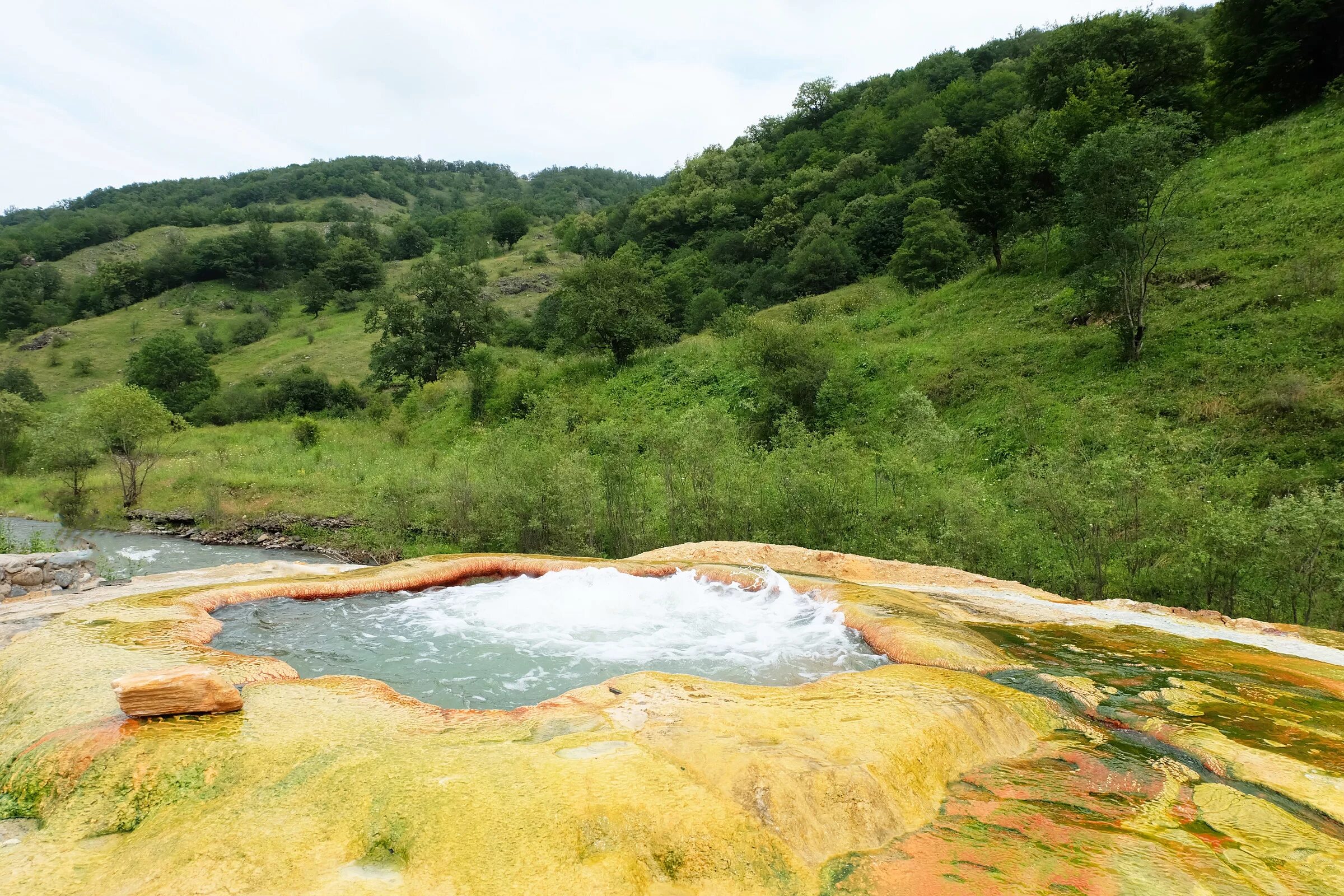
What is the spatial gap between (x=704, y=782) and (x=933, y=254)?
1262 inches

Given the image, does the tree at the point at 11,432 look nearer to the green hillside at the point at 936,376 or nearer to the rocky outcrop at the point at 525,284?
the green hillside at the point at 936,376

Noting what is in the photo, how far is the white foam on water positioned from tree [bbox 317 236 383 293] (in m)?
72.1

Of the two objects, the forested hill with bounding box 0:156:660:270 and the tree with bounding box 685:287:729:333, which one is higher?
the forested hill with bounding box 0:156:660:270

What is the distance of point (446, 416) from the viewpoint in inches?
1371

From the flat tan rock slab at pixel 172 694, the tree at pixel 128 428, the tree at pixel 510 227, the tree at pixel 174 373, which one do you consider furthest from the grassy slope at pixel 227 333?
the flat tan rock slab at pixel 172 694

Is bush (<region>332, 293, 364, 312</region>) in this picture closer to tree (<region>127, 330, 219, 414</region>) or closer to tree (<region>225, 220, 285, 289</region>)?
tree (<region>225, 220, 285, 289</region>)

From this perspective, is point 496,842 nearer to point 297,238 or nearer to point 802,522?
point 802,522

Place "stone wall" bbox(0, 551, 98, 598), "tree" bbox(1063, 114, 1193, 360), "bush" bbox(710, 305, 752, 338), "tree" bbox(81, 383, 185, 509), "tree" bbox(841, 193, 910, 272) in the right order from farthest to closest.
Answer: "tree" bbox(841, 193, 910, 272)
"bush" bbox(710, 305, 752, 338)
"tree" bbox(81, 383, 185, 509)
"tree" bbox(1063, 114, 1193, 360)
"stone wall" bbox(0, 551, 98, 598)

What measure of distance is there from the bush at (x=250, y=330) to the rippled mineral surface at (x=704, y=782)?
219 ft

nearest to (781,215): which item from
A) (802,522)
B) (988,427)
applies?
(988,427)

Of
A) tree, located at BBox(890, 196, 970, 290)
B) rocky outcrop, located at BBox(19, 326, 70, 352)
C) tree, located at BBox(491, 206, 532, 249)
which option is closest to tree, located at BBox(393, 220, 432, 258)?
tree, located at BBox(491, 206, 532, 249)

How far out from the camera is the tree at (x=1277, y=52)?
2317 centimetres

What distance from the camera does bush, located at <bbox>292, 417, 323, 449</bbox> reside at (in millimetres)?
33625

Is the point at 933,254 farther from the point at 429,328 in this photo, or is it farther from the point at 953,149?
the point at 429,328
